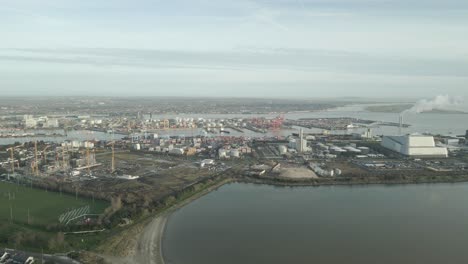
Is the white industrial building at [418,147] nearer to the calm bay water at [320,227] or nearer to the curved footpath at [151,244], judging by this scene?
the calm bay water at [320,227]

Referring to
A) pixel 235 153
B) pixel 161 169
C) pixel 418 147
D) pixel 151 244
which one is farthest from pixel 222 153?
pixel 151 244

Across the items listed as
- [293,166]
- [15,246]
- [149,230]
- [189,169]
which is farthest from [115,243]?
[293,166]

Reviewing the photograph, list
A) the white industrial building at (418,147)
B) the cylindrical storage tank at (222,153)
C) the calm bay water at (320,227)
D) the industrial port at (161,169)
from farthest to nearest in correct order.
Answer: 1. the white industrial building at (418,147)
2. the cylindrical storage tank at (222,153)
3. the industrial port at (161,169)
4. the calm bay water at (320,227)

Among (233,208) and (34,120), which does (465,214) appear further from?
(34,120)

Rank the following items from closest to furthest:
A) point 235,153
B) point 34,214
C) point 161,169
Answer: point 34,214 < point 161,169 < point 235,153

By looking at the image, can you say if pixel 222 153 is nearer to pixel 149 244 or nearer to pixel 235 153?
pixel 235 153

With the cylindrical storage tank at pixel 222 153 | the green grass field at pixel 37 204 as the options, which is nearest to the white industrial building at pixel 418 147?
the cylindrical storage tank at pixel 222 153
